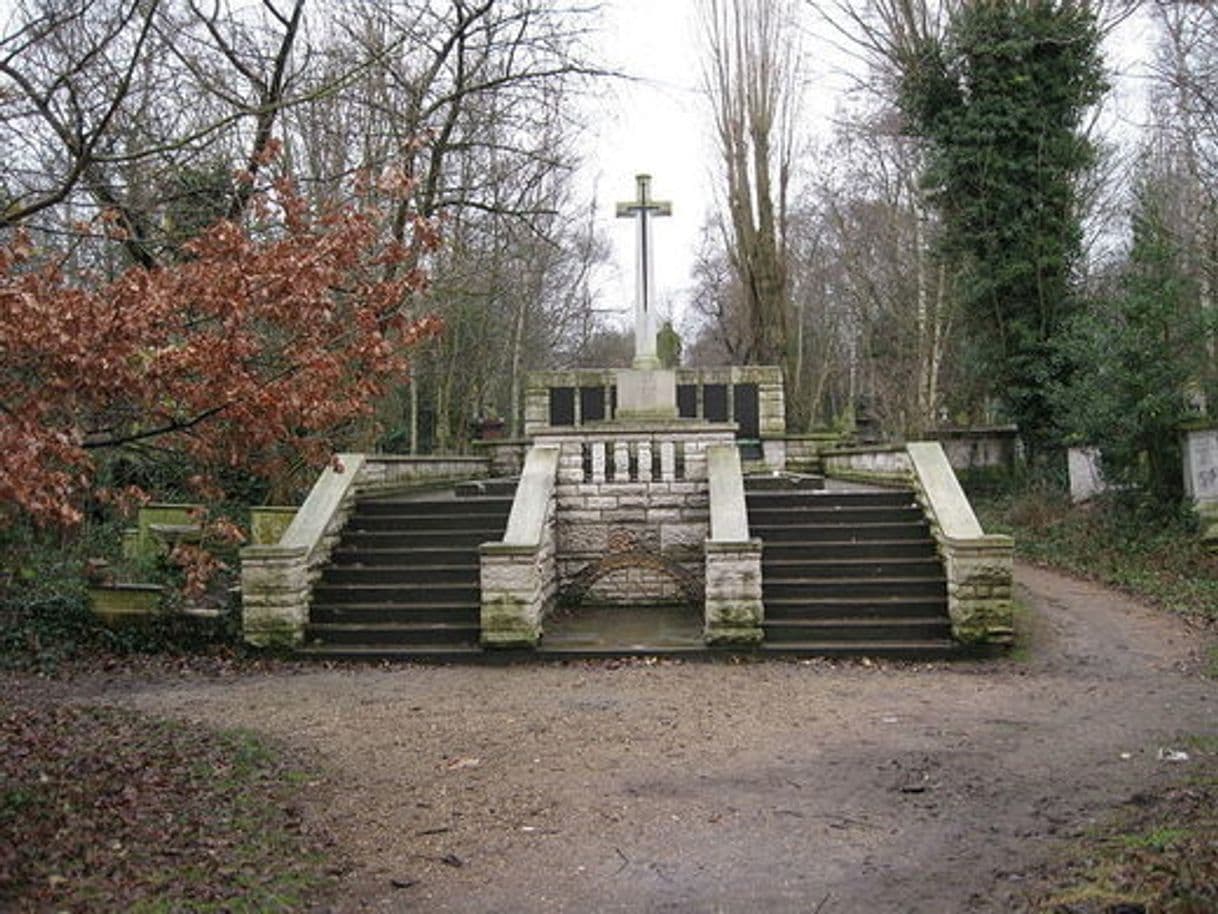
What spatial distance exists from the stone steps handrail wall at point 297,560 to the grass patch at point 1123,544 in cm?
902

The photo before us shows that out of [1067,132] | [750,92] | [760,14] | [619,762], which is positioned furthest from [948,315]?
[619,762]

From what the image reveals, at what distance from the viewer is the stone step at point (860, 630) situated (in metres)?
9.12

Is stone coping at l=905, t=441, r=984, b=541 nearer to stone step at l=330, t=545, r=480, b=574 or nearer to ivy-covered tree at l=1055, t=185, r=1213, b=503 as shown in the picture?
ivy-covered tree at l=1055, t=185, r=1213, b=503

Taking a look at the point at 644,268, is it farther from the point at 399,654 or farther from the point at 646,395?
the point at 399,654

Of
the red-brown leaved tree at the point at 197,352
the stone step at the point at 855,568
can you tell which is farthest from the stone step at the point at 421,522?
the red-brown leaved tree at the point at 197,352

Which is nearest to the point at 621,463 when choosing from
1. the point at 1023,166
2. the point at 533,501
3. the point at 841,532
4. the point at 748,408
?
the point at 533,501

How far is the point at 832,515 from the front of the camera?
438 inches

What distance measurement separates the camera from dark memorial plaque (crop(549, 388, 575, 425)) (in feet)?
60.0

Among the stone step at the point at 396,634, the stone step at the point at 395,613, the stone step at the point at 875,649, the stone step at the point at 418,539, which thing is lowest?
the stone step at the point at 875,649

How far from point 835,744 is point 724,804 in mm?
1370

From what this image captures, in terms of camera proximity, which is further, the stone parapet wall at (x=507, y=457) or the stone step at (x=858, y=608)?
the stone parapet wall at (x=507, y=457)

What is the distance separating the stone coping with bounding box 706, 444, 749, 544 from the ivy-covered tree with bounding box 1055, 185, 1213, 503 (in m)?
5.88

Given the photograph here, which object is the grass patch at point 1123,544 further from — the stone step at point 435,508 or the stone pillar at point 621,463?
the stone step at point 435,508

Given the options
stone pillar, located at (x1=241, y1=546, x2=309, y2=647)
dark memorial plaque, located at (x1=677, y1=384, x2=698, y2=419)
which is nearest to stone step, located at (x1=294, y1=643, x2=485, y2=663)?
stone pillar, located at (x1=241, y1=546, x2=309, y2=647)
